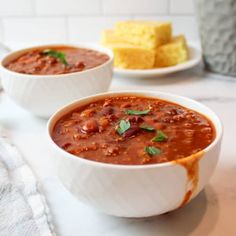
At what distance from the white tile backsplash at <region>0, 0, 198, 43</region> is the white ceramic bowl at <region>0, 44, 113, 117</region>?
59 centimetres

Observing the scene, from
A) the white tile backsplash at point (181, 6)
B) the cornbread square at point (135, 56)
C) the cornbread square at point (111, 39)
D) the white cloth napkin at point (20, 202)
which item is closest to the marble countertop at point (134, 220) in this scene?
the white cloth napkin at point (20, 202)

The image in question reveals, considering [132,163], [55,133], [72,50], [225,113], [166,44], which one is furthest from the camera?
[166,44]

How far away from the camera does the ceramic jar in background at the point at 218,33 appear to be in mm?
1174

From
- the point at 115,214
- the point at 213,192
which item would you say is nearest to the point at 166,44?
the point at 213,192

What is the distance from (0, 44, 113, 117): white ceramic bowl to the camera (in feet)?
3.26

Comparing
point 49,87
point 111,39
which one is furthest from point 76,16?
point 49,87

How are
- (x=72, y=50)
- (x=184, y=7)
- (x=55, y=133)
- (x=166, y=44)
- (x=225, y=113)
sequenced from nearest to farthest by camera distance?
(x=55, y=133) < (x=225, y=113) < (x=72, y=50) < (x=166, y=44) < (x=184, y=7)

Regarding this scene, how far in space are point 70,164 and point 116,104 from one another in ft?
0.73

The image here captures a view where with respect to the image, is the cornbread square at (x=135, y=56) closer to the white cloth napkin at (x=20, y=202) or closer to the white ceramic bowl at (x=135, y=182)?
the white cloth napkin at (x=20, y=202)

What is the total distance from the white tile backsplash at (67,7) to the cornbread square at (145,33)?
262 millimetres

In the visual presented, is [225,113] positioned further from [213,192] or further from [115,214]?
[115,214]

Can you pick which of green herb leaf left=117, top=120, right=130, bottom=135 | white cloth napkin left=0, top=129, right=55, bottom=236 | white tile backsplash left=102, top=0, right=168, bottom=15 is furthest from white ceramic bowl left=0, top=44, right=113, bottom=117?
white tile backsplash left=102, top=0, right=168, bottom=15

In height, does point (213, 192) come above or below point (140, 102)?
below

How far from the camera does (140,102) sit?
0.87 meters
